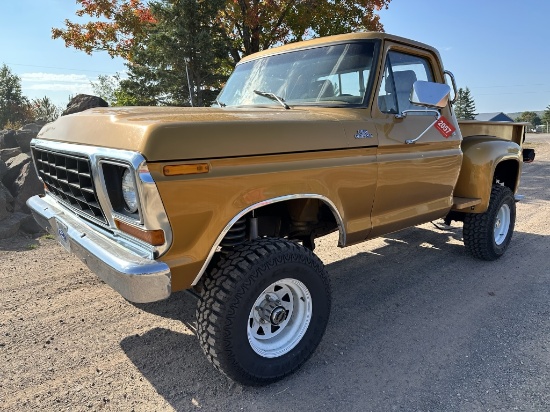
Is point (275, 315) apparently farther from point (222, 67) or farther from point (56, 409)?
point (222, 67)

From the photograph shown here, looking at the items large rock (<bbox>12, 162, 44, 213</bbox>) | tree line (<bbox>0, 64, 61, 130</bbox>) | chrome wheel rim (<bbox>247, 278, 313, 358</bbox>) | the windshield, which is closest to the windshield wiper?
the windshield

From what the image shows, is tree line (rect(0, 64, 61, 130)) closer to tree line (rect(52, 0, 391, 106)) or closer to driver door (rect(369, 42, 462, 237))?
tree line (rect(52, 0, 391, 106))

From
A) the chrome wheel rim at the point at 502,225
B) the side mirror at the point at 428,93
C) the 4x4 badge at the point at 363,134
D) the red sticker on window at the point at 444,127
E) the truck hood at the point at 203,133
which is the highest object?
the side mirror at the point at 428,93

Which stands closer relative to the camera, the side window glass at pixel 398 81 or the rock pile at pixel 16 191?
the side window glass at pixel 398 81

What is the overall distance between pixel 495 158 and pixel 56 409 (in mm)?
4415

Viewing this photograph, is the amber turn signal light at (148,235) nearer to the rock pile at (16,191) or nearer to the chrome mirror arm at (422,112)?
the chrome mirror arm at (422,112)

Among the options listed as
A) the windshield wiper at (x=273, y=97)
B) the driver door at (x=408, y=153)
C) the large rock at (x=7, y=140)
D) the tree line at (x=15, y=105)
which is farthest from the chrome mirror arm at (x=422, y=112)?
the tree line at (x=15, y=105)

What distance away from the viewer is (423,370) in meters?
2.70

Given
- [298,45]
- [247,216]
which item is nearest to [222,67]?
[298,45]

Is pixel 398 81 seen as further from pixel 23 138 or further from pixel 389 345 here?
pixel 23 138

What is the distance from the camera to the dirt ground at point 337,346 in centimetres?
243

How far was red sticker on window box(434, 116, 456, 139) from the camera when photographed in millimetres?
3711

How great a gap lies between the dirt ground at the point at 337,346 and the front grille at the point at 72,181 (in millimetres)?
1014

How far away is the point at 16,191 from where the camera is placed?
6559 millimetres
